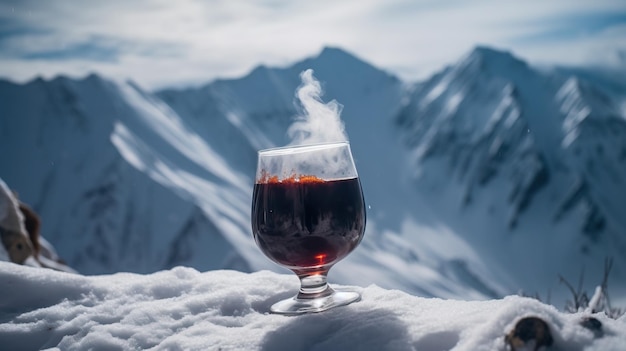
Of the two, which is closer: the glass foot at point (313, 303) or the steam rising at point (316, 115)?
the glass foot at point (313, 303)

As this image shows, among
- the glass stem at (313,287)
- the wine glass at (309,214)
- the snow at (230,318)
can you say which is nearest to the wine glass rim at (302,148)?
the wine glass at (309,214)

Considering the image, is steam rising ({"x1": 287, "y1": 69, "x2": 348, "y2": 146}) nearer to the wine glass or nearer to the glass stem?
the wine glass

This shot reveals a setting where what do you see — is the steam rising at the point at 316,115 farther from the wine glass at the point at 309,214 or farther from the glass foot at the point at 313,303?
the glass foot at the point at 313,303

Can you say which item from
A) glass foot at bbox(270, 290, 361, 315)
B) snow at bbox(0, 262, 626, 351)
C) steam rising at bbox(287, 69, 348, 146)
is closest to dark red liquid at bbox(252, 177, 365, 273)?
glass foot at bbox(270, 290, 361, 315)

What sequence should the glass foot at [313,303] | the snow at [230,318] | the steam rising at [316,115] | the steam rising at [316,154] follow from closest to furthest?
1. the snow at [230,318]
2. the glass foot at [313,303]
3. the steam rising at [316,154]
4. the steam rising at [316,115]

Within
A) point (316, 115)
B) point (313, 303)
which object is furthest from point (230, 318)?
point (316, 115)

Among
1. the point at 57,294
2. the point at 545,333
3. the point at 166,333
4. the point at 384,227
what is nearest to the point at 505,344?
the point at 545,333
